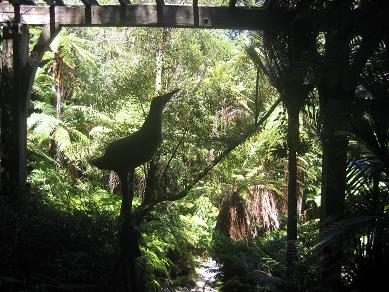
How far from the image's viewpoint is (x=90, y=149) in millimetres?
5809

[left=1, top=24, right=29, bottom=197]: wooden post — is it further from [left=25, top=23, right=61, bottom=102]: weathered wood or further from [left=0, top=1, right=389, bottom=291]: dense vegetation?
[left=0, top=1, right=389, bottom=291]: dense vegetation

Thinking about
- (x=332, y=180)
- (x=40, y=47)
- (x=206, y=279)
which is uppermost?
(x=40, y=47)

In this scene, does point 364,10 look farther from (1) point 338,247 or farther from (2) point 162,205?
(2) point 162,205

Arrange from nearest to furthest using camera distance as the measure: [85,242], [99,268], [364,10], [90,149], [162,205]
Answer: [364,10]
[99,268]
[85,242]
[90,149]
[162,205]

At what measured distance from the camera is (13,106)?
4750 mm

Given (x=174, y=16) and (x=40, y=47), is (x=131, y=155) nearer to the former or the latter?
(x=174, y=16)

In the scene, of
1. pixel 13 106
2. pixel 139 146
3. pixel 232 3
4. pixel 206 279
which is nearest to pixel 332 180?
pixel 139 146

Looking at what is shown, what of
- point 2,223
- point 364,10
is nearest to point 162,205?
point 2,223

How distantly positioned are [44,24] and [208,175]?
285cm

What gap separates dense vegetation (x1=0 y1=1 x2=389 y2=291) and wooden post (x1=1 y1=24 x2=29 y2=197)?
1.24ft

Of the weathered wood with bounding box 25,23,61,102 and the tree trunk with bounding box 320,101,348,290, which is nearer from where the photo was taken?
the tree trunk with bounding box 320,101,348,290

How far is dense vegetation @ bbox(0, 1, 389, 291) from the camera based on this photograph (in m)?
3.13

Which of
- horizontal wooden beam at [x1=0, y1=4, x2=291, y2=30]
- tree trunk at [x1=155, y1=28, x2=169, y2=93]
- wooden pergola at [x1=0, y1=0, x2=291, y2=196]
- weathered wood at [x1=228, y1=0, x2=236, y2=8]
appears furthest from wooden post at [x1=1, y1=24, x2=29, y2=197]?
weathered wood at [x1=228, y1=0, x2=236, y2=8]

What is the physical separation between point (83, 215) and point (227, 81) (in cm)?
278
